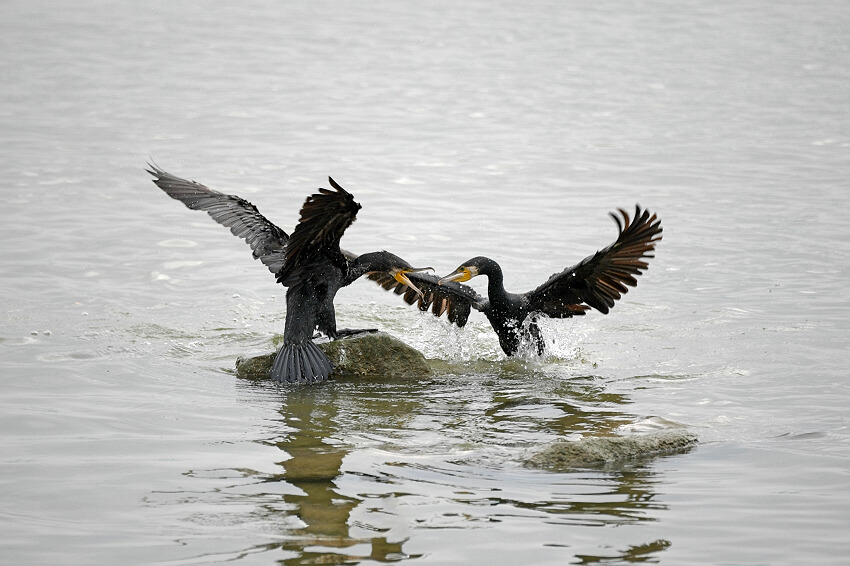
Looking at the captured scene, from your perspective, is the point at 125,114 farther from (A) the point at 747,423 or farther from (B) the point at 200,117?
(A) the point at 747,423

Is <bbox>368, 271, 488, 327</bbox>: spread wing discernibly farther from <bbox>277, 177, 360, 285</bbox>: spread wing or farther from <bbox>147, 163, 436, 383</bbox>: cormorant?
<bbox>277, 177, 360, 285</bbox>: spread wing

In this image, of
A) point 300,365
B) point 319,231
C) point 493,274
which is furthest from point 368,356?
point 493,274

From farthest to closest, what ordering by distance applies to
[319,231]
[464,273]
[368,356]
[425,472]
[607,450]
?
[464,273]
[368,356]
[319,231]
[607,450]
[425,472]

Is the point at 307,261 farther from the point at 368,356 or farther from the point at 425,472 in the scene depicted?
the point at 425,472

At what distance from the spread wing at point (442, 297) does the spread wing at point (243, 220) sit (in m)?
Answer: 0.78

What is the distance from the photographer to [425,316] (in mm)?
9352

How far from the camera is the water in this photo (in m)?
5.16

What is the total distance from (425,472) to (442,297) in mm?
3367

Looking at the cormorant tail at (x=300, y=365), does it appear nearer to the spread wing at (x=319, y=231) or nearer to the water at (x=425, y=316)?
the water at (x=425, y=316)

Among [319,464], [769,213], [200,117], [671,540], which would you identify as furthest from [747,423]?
[200,117]

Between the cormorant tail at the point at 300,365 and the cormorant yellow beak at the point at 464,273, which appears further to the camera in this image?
the cormorant yellow beak at the point at 464,273

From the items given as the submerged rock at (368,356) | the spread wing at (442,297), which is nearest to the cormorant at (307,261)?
the submerged rock at (368,356)

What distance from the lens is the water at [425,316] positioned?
203 inches

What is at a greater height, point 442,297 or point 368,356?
point 442,297
